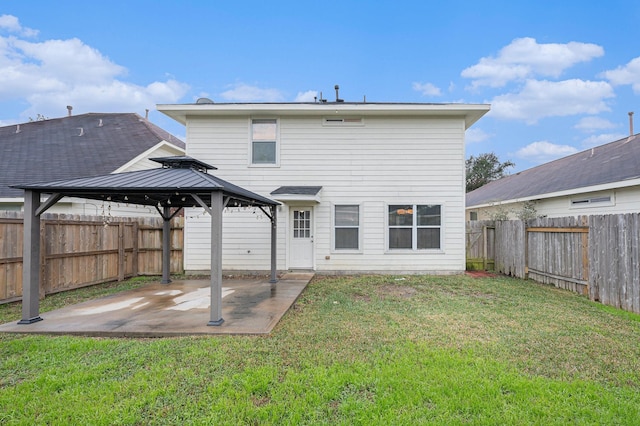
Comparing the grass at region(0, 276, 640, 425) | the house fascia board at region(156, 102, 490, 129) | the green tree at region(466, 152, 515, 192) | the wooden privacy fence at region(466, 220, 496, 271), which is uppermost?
the green tree at region(466, 152, 515, 192)

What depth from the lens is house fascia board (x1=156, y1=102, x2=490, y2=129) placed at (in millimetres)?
9375

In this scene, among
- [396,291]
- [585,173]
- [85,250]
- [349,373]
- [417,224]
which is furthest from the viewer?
[585,173]

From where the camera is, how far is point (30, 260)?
500 centimetres

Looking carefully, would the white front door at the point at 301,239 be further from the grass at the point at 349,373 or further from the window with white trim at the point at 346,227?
the grass at the point at 349,373

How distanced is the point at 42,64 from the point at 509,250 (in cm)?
2721

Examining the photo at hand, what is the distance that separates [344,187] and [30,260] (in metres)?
7.26

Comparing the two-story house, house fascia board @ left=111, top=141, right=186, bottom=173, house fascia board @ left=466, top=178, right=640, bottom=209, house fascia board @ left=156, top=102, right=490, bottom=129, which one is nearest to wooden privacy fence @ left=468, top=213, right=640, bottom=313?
the two-story house

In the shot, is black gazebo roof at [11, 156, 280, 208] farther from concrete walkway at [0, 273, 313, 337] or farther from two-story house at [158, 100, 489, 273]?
two-story house at [158, 100, 489, 273]

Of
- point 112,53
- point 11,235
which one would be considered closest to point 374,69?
point 112,53

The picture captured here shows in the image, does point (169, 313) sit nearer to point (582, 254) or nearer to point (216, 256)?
point (216, 256)

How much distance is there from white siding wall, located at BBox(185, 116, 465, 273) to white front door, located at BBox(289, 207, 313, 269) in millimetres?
206

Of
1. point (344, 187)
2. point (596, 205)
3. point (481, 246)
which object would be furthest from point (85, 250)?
point (596, 205)

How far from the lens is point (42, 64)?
2019 centimetres

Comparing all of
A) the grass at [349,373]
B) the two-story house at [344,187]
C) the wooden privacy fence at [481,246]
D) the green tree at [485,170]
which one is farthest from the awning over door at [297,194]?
the green tree at [485,170]
